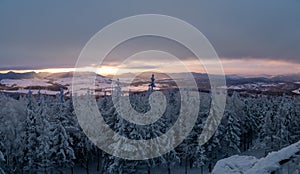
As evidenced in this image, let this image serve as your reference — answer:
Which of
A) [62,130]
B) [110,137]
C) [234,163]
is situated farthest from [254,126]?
[234,163]

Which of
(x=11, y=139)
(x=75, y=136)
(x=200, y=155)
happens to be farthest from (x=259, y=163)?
(x=75, y=136)

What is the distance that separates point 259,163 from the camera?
11.6 metres

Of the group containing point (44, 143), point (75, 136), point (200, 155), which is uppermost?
point (44, 143)

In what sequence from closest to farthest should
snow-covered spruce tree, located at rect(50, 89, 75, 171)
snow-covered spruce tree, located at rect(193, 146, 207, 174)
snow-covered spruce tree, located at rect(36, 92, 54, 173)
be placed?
snow-covered spruce tree, located at rect(36, 92, 54, 173) → snow-covered spruce tree, located at rect(50, 89, 75, 171) → snow-covered spruce tree, located at rect(193, 146, 207, 174)

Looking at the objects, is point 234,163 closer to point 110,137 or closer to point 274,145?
point 110,137

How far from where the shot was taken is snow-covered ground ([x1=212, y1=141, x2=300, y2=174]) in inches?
431

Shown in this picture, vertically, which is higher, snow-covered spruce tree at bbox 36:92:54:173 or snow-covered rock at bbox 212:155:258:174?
snow-covered rock at bbox 212:155:258:174

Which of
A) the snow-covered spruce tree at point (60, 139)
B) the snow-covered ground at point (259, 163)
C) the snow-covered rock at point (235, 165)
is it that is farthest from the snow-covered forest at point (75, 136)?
the snow-covered ground at point (259, 163)

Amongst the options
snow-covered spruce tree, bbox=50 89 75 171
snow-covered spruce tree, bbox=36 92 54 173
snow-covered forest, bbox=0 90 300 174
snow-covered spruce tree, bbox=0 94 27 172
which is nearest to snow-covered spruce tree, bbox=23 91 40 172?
snow-covered forest, bbox=0 90 300 174

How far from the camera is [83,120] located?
41969mm

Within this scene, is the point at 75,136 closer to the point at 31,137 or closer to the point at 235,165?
the point at 31,137

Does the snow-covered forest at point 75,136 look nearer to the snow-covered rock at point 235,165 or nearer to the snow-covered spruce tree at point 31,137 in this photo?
the snow-covered spruce tree at point 31,137

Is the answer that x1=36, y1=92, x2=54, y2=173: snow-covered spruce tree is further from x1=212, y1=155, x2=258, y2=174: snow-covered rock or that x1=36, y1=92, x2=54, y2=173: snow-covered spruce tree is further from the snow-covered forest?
x1=212, y1=155, x2=258, y2=174: snow-covered rock

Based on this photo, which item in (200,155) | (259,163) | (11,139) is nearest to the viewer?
(259,163)
